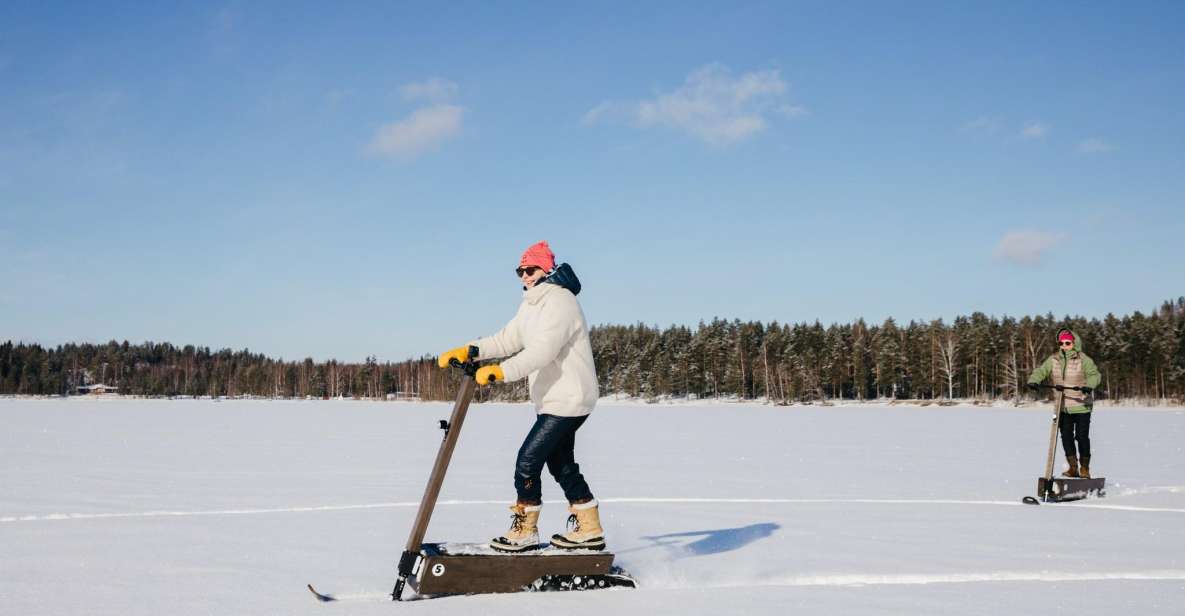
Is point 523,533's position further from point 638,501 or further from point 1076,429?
point 1076,429

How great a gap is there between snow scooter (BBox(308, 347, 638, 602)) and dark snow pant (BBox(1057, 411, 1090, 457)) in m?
Answer: 7.40

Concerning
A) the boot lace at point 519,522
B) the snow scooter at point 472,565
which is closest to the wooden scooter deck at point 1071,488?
the snow scooter at point 472,565

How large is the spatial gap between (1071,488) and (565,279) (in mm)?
7455

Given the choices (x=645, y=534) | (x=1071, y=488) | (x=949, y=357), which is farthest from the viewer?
(x=949, y=357)

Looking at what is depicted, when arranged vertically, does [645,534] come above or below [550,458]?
below

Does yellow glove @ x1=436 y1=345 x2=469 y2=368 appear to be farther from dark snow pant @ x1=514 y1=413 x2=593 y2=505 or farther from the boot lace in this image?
the boot lace

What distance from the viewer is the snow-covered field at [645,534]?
14.5ft

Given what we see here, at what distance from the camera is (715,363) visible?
319ft

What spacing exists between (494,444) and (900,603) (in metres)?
15.0

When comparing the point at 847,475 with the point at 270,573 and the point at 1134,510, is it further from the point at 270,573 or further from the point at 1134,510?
the point at 270,573

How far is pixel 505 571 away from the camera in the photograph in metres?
4.60

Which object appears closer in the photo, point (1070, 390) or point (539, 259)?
point (539, 259)

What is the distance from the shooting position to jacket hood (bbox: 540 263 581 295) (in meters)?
4.77

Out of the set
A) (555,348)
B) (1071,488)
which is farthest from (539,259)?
(1071,488)
